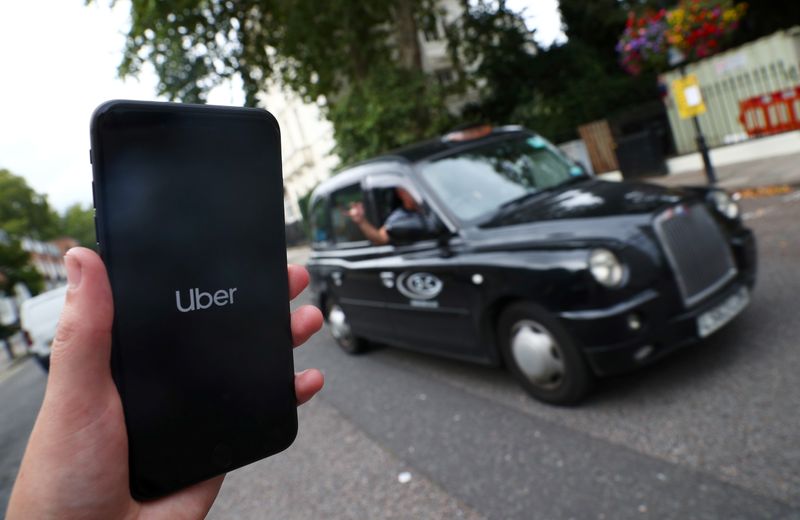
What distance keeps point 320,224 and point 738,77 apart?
10.1 m

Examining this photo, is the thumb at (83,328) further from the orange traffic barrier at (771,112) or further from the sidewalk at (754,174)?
the orange traffic barrier at (771,112)

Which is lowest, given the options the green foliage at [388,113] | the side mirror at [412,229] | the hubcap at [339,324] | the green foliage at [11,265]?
the hubcap at [339,324]

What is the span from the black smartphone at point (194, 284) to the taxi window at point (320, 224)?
17.5 ft

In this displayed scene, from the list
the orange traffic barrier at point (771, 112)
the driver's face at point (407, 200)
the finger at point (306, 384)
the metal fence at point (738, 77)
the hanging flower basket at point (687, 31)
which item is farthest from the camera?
the hanging flower basket at point (687, 31)

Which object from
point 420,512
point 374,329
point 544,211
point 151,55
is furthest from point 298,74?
point 420,512

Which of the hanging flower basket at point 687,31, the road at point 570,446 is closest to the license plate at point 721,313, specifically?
the road at point 570,446

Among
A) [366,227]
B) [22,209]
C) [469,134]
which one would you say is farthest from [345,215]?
[22,209]

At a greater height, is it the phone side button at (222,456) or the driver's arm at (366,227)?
the driver's arm at (366,227)

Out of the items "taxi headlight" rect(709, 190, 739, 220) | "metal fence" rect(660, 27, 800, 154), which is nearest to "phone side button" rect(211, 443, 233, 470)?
"taxi headlight" rect(709, 190, 739, 220)

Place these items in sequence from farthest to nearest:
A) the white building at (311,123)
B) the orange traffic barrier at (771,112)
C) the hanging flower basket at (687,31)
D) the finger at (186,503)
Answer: the white building at (311,123) → the hanging flower basket at (687,31) → the orange traffic barrier at (771,112) → the finger at (186,503)

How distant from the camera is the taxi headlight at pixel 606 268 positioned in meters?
3.54

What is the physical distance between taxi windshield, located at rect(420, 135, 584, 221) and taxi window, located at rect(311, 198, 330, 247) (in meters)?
2.06

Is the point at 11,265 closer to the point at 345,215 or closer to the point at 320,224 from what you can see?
the point at 320,224

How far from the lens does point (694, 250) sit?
3.91 m
